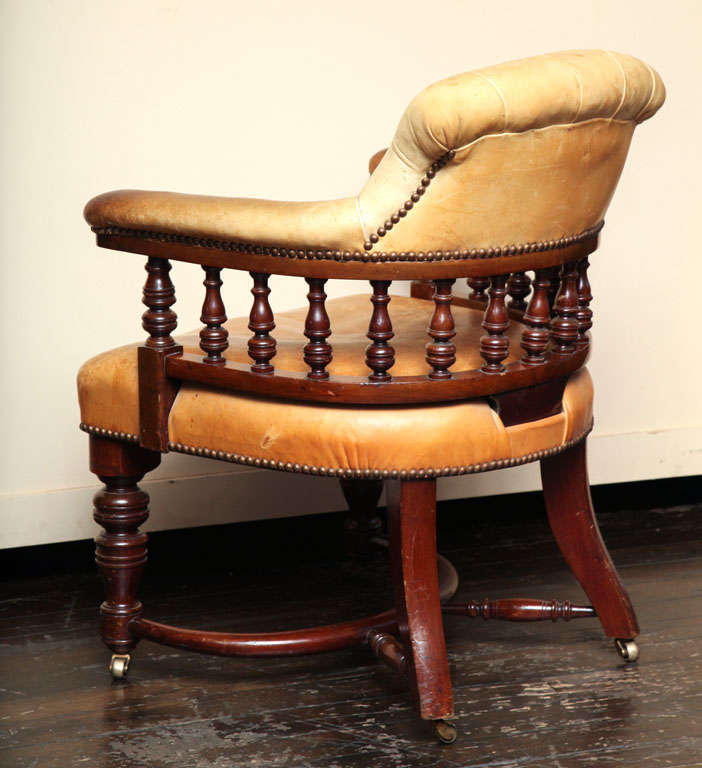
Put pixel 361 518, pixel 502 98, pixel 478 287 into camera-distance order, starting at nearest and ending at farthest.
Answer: pixel 502 98 → pixel 478 287 → pixel 361 518

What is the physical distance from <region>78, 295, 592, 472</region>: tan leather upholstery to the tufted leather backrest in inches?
10.1

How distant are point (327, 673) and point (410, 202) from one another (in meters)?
0.97

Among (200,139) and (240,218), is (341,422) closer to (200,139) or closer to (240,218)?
(240,218)

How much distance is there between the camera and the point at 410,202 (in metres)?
1.58

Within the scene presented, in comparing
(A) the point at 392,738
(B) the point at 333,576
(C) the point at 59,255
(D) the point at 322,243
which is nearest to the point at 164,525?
(B) the point at 333,576

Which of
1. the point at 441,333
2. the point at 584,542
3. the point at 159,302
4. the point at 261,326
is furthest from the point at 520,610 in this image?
the point at 159,302

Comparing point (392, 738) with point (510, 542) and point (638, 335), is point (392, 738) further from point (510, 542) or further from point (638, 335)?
point (638, 335)

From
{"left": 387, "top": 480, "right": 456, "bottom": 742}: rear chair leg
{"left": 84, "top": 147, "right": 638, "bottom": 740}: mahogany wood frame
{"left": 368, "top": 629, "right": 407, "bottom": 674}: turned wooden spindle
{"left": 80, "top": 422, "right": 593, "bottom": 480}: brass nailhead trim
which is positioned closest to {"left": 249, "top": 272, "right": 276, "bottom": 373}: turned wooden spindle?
{"left": 84, "top": 147, "right": 638, "bottom": 740}: mahogany wood frame

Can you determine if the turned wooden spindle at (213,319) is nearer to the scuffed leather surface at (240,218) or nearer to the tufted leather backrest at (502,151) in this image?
the scuffed leather surface at (240,218)

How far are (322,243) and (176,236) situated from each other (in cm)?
25

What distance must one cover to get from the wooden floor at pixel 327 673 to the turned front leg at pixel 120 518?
0.19m

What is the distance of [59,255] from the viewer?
8.34 ft

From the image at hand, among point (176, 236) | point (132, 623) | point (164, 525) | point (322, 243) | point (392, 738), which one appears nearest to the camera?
point (322, 243)

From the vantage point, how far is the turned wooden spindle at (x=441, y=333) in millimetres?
1638
